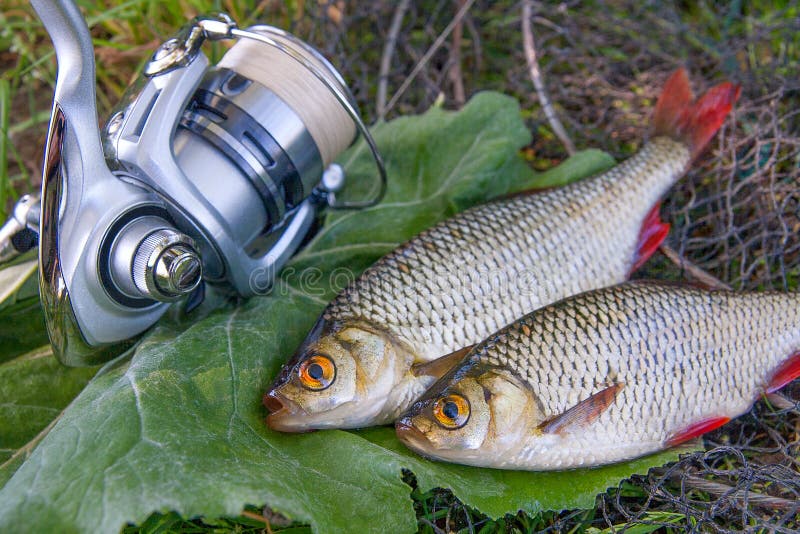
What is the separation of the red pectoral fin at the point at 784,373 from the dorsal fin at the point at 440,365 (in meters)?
0.85

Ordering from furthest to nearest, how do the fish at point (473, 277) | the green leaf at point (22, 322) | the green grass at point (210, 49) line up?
the green grass at point (210, 49)
the green leaf at point (22, 322)
the fish at point (473, 277)

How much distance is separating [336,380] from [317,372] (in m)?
0.05

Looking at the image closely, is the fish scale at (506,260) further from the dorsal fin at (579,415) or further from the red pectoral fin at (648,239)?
the dorsal fin at (579,415)

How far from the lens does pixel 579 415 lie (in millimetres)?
1704

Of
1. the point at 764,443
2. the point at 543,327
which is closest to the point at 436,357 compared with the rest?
the point at 543,327

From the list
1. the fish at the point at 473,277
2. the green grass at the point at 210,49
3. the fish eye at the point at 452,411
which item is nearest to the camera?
→ the fish eye at the point at 452,411

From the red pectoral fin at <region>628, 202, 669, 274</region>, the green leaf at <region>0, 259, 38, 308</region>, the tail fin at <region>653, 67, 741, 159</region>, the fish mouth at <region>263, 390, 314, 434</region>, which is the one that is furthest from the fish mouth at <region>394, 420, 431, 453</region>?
the tail fin at <region>653, 67, 741, 159</region>

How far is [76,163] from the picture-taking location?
155 cm

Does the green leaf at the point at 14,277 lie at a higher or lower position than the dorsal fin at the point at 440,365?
higher

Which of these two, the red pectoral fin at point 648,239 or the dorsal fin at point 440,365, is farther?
the red pectoral fin at point 648,239

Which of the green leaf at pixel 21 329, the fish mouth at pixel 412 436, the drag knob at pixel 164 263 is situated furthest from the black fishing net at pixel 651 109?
the green leaf at pixel 21 329

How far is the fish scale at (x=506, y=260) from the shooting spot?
1.91m

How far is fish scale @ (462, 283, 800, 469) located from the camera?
68.5 inches

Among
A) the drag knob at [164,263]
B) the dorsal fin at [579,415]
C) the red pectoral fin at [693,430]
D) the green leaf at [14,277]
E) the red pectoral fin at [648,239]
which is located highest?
the drag knob at [164,263]
